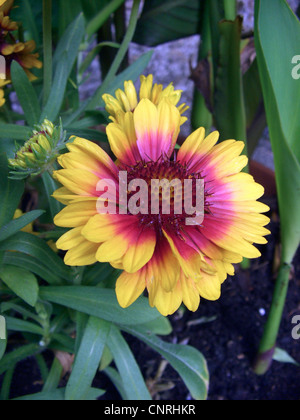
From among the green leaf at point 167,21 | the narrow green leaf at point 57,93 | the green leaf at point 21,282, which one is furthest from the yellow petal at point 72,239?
the green leaf at point 167,21

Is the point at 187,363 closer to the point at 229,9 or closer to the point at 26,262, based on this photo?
the point at 26,262

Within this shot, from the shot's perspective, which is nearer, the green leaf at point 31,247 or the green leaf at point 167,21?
the green leaf at point 31,247

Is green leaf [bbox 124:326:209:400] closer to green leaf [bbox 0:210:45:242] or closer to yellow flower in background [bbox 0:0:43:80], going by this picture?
green leaf [bbox 0:210:45:242]

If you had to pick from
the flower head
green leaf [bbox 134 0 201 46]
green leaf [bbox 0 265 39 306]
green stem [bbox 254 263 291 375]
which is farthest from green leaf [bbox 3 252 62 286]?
green leaf [bbox 134 0 201 46]

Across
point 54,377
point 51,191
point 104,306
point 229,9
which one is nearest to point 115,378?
point 54,377

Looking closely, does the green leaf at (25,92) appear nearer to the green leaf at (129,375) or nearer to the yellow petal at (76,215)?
the yellow petal at (76,215)

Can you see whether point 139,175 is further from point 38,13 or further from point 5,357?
point 38,13
